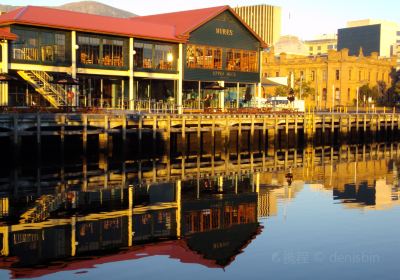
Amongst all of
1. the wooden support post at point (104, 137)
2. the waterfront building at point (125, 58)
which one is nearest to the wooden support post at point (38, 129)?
the waterfront building at point (125, 58)

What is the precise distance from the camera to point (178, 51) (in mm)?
59875

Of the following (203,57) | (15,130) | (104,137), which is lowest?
(104,137)

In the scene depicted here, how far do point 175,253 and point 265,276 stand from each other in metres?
3.80

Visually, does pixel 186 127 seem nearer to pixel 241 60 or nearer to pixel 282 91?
pixel 241 60

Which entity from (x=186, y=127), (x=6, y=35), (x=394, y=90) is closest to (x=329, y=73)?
(x=394, y=90)

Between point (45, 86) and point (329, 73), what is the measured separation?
231ft

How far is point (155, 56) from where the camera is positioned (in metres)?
58.5

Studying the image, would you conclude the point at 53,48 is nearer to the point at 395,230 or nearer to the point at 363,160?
the point at 363,160

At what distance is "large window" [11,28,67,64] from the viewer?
162 ft

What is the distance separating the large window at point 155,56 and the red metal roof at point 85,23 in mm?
1106

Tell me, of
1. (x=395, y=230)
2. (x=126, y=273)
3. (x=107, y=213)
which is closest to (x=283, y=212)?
(x=395, y=230)

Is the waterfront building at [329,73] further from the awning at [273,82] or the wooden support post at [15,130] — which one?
the wooden support post at [15,130]

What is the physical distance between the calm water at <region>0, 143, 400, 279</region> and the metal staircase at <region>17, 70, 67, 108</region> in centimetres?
759

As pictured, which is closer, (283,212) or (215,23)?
(283,212)
